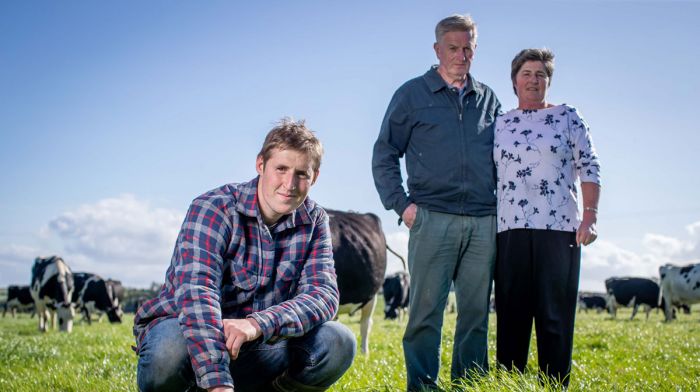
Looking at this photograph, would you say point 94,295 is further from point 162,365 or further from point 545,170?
point 545,170

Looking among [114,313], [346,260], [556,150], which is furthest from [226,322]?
[114,313]

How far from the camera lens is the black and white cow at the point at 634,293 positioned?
126 ft

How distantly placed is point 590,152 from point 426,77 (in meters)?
1.51

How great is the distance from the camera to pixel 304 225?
13.8 feet

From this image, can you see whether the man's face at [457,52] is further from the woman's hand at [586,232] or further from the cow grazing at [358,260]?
the cow grazing at [358,260]

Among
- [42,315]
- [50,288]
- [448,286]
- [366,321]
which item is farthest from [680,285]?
[448,286]

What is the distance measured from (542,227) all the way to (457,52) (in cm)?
163

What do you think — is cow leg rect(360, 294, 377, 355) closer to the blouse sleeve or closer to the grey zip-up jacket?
the grey zip-up jacket

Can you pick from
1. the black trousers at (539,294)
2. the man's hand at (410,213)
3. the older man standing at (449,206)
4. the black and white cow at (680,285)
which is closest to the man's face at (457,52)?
the older man standing at (449,206)

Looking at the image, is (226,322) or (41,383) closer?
(226,322)

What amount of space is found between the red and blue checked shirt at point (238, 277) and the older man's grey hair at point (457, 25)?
6.67ft

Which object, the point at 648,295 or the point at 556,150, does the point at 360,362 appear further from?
the point at 648,295

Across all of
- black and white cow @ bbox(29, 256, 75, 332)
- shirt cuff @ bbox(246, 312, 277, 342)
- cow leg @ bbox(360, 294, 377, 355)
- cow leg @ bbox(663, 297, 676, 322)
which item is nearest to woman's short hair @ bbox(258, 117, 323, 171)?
shirt cuff @ bbox(246, 312, 277, 342)

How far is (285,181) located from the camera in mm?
3920
